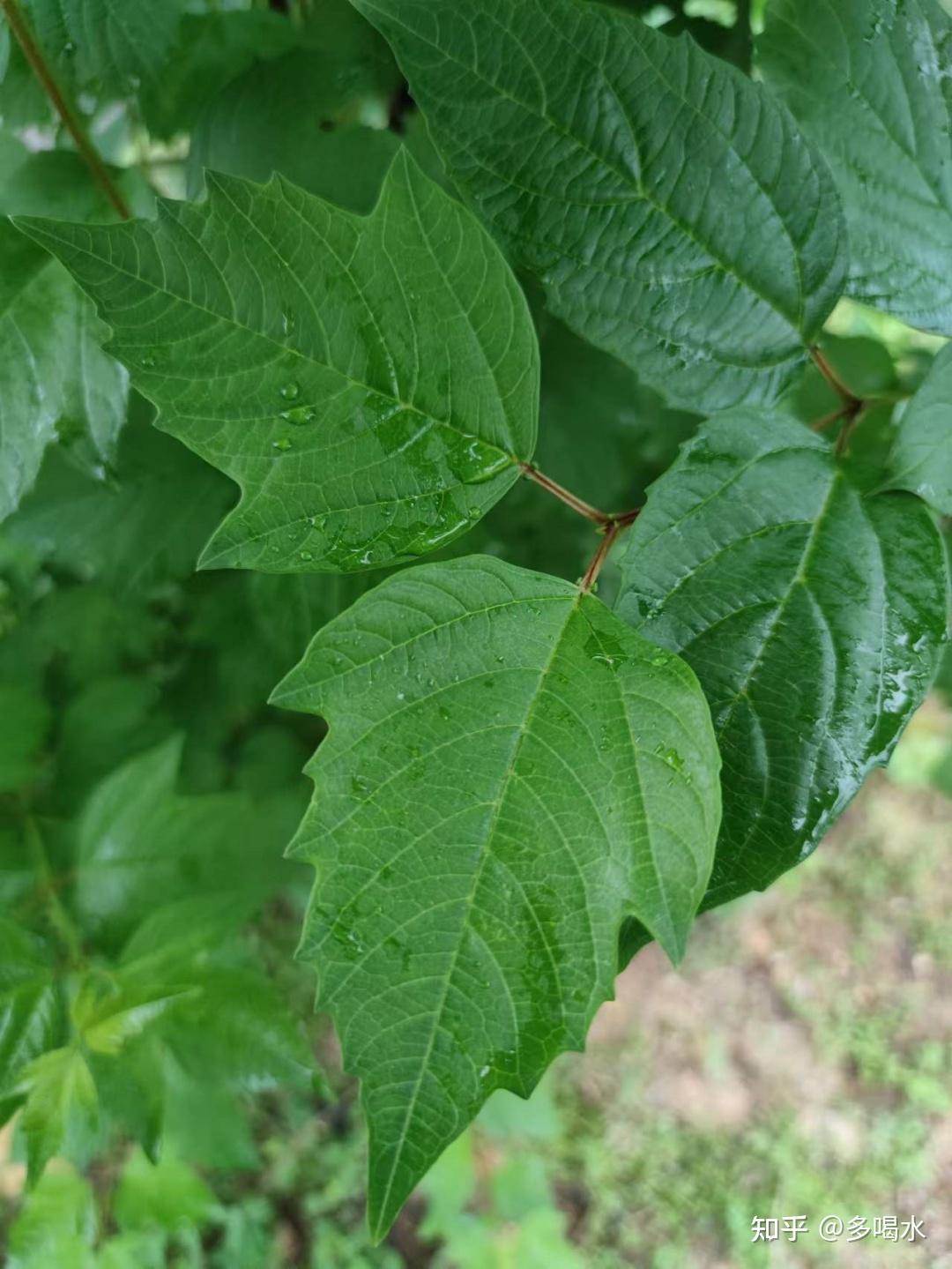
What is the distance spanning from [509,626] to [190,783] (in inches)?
37.2

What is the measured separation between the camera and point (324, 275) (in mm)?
558

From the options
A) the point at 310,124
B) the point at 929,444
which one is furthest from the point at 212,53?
the point at 929,444

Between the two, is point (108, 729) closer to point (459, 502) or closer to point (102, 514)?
point (102, 514)

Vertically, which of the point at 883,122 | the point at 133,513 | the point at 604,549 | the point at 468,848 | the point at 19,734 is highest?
the point at 883,122

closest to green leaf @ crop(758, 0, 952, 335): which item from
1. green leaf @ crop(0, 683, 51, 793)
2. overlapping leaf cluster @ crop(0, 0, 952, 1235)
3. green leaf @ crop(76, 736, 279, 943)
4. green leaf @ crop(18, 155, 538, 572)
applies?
overlapping leaf cluster @ crop(0, 0, 952, 1235)

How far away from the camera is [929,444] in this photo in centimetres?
61

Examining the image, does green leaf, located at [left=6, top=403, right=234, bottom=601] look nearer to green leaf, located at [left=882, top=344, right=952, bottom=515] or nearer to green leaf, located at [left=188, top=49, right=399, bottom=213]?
green leaf, located at [left=188, top=49, right=399, bottom=213]

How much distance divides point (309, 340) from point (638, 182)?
24 cm

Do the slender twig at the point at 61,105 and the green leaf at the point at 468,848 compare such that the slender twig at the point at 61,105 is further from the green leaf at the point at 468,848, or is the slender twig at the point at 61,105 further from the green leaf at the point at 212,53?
the green leaf at the point at 468,848

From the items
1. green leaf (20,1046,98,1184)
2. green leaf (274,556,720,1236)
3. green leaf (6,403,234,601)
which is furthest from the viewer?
green leaf (6,403,234,601)

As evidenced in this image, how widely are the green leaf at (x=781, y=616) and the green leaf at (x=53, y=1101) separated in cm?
54

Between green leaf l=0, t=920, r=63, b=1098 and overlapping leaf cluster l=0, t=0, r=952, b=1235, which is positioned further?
green leaf l=0, t=920, r=63, b=1098

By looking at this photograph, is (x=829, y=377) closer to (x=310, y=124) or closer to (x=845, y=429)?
(x=845, y=429)

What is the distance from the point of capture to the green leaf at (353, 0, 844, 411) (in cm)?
59
